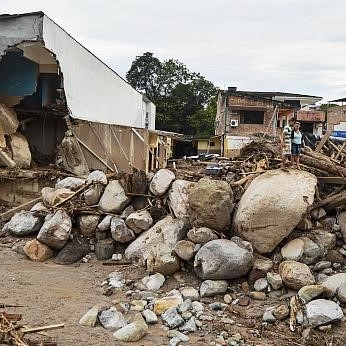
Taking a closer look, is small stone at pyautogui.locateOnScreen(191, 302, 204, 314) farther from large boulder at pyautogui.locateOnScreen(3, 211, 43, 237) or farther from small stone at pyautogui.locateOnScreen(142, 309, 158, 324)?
large boulder at pyautogui.locateOnScreen(3, 211, 43, 237)

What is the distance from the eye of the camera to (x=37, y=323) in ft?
19.9

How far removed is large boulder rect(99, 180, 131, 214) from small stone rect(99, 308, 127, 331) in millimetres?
3400

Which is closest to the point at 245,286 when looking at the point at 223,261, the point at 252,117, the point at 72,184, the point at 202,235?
the point at 223,261

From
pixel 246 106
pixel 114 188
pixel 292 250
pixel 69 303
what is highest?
pixel 246 106

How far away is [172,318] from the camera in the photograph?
624cm

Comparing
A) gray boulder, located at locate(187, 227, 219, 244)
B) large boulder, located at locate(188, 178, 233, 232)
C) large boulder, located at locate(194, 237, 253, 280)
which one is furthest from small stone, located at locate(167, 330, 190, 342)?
large boulder, located at locate(188, 178, 233, 232)

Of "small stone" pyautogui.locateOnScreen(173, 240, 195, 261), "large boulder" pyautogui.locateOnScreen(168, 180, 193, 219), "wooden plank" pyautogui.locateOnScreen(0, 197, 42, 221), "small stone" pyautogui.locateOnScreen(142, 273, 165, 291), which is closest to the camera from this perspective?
"small stone" pyautogui.locateOnScreen(142, 273, 165, 291)

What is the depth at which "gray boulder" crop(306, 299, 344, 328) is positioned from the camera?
19.5 ft

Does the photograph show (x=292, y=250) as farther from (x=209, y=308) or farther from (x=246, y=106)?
(x=246, y=106)

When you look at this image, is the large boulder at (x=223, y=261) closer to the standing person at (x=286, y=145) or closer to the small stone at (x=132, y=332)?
the small stone at (x=132, y=332)

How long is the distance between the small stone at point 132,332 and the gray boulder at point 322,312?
6.90ft

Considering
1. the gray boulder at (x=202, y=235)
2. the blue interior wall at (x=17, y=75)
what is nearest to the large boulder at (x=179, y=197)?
the gray boulder at (x=202, y=235)

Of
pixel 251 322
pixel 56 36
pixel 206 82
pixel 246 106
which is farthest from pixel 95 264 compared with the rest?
pixel 206 82

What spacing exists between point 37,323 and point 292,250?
4044 mm
